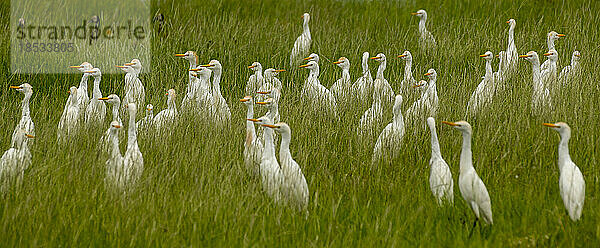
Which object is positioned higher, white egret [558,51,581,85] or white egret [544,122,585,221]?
white egret [558,51,581,85]

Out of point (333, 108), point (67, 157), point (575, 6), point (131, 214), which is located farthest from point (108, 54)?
point (575, 6)

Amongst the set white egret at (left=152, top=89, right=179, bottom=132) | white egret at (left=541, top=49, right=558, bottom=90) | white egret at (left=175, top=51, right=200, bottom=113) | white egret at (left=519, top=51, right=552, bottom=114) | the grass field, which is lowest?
the grass field

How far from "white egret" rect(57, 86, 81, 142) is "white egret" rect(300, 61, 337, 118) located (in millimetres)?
1992

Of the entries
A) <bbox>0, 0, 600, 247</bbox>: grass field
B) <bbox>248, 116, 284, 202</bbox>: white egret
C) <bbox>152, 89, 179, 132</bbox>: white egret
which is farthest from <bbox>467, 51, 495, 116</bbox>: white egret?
<bbox>152, 89, 179, 132</bbox>: white egret

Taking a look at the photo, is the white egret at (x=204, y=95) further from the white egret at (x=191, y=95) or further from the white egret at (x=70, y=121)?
the white egret at (x=70, y=121)

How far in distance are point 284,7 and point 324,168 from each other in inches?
276

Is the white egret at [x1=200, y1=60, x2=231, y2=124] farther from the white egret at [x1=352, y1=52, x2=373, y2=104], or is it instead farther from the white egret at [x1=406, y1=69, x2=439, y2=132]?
the white egret at [x1=406, y1=69, x2=439, y2=132]

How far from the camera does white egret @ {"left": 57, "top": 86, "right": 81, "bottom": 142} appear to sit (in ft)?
16.5

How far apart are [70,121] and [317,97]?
222cm

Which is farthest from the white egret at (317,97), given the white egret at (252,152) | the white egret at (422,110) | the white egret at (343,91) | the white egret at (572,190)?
the white egret at (572,190)

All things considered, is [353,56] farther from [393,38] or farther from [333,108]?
[333,108]

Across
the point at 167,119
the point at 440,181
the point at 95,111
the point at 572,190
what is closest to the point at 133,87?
the point at 95,111

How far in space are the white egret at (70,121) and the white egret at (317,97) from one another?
199 centimetres

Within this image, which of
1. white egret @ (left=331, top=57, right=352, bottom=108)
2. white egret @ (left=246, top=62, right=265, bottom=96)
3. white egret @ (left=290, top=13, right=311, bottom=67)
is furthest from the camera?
white egret @ (left=290, top=13, right=311, bottom=67)
